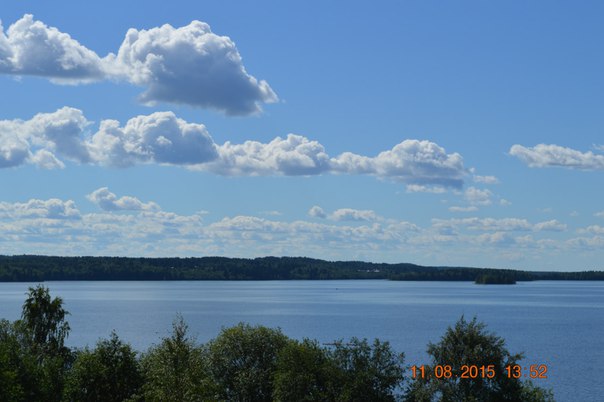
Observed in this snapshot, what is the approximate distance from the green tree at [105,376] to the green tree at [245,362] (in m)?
9.02

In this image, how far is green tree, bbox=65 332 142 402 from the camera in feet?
212

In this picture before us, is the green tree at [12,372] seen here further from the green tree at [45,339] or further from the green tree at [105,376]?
the green tree at [105,376]

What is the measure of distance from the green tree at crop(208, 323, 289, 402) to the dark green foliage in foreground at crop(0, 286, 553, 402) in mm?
94

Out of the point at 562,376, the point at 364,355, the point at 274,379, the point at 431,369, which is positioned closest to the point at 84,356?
the point at 274,379

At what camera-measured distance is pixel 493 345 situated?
64.9 meters

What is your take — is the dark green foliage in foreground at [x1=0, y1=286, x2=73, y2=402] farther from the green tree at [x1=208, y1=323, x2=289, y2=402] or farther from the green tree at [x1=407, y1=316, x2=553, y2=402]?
the green tree at [x1=407, y1=316, x2=553, y2=402]

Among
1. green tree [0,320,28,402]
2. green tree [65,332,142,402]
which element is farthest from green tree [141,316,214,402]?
green tree [65,332,142,402]

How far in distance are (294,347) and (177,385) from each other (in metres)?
20.7

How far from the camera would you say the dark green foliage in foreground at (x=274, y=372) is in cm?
6232

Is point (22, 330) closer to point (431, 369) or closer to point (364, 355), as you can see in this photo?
point (364, 355)

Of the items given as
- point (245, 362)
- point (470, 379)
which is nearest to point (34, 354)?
point (245, 362)

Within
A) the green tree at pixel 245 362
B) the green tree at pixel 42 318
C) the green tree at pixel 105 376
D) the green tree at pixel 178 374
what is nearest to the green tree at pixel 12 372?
the green tree at pixel 105 376

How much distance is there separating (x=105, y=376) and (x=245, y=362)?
1449 centimetres

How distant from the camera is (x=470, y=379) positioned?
6312cm
